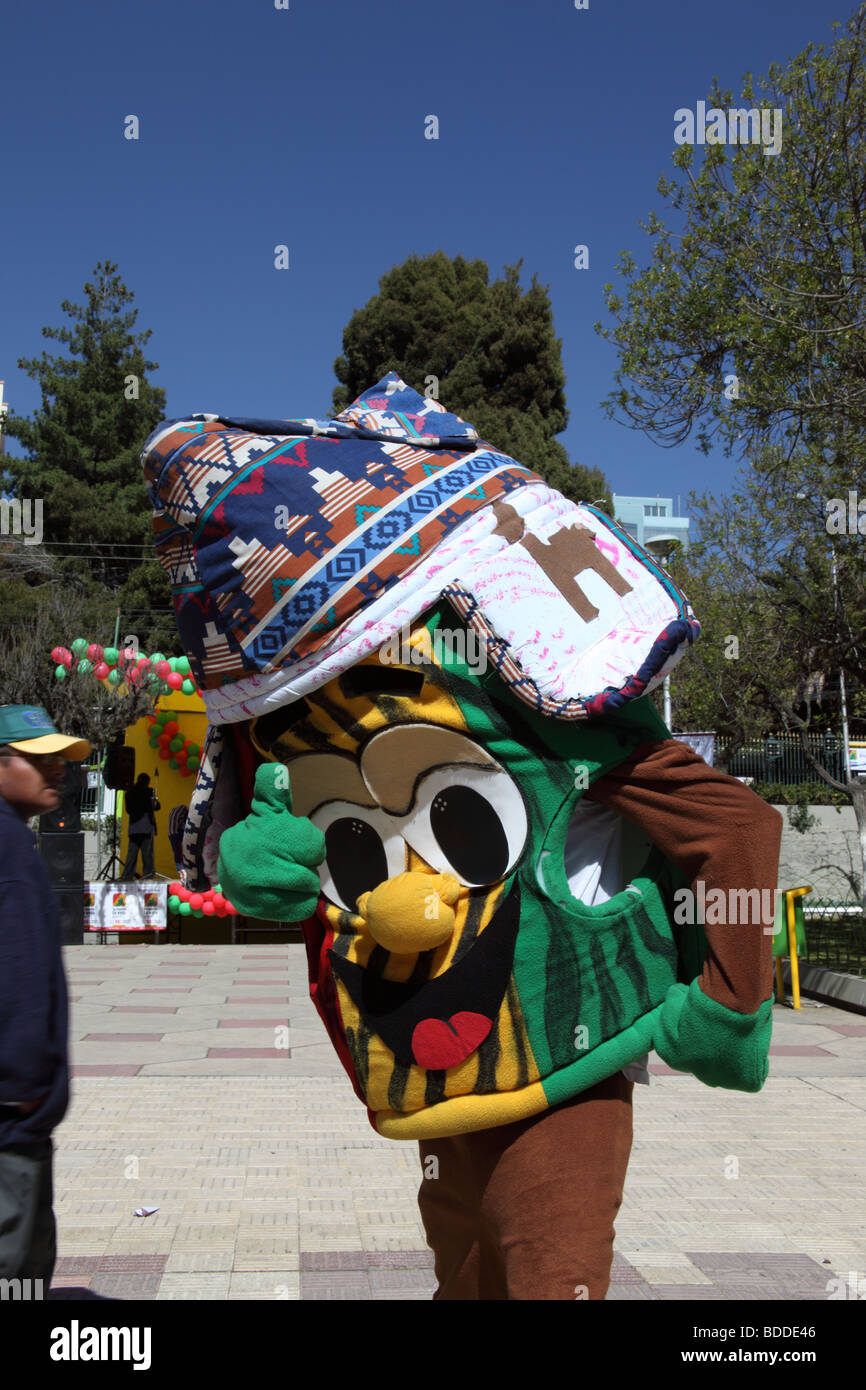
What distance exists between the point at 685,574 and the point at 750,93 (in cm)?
1462

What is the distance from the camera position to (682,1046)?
7.72 ft

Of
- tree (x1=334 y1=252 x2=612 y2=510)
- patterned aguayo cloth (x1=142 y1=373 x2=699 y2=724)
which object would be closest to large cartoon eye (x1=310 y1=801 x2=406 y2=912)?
patterned aguayo cloth (x1=142 y1=373 x2=699 y2=724)

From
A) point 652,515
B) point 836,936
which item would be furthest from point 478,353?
point 652,515

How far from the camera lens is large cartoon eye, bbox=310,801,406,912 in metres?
2.48

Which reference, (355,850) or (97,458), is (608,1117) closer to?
(355,850)

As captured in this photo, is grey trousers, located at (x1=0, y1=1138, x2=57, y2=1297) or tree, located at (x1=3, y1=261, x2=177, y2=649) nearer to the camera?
grey trousers, located at (x1=0, y1=1138, x2=57, y2=1297)

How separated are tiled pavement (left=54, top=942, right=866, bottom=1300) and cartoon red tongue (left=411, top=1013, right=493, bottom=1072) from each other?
1.89 meters

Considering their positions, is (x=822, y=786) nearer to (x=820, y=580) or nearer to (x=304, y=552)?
(x=820, y=580)

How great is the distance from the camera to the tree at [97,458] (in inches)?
1187

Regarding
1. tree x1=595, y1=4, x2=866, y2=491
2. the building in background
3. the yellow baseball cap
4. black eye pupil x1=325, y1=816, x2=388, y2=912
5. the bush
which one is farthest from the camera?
the building in background

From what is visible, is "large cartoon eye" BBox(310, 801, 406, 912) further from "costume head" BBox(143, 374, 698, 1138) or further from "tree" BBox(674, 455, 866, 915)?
"tree" BBox(674, 455, 866, 915)

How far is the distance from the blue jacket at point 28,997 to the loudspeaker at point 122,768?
10568mm

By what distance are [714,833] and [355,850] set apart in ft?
2.46

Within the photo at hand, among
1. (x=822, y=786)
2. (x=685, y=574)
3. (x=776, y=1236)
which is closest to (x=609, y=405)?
(x=776, y=1236)
